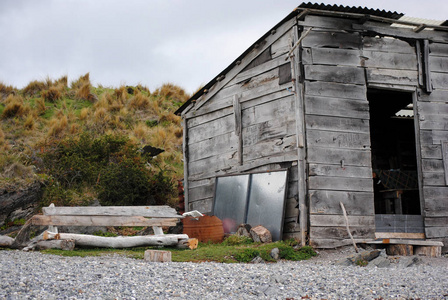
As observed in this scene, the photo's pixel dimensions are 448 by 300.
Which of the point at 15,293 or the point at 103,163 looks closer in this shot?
the point at 15,293

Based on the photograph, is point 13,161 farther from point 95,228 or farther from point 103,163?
point 95,228

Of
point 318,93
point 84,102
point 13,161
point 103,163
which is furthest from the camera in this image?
point 84,102

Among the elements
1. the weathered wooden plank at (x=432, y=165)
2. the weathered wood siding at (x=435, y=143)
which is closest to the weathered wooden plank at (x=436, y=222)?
the weathered wood siding at (x=435, y=143)

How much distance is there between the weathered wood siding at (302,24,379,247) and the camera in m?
9.30

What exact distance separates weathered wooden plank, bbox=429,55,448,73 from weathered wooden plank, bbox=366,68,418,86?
0.49m

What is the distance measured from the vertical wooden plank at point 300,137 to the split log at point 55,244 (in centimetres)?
441

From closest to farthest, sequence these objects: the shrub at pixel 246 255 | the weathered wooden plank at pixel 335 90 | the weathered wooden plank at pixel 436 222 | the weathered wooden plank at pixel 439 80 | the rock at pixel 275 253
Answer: the shrub at pixel 246 255, the rock at pixel 275 253, the weathered wooden plank at pixel 335 90, the weathered wooden plank at pixel 436 222, the weathered wooden plank at pixel 439 80

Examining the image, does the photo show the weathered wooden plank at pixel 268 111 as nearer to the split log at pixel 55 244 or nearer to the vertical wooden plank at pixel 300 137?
the vertical wooden plank at pixel 300 137

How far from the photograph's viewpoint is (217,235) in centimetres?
1020

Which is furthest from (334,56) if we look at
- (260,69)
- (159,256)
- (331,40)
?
(159,256)

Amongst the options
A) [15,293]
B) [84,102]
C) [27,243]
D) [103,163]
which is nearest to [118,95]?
[84,102]

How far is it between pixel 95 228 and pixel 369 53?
7.45m

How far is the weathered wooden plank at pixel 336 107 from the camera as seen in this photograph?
9.59 meters

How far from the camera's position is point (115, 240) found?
878 centimetres
